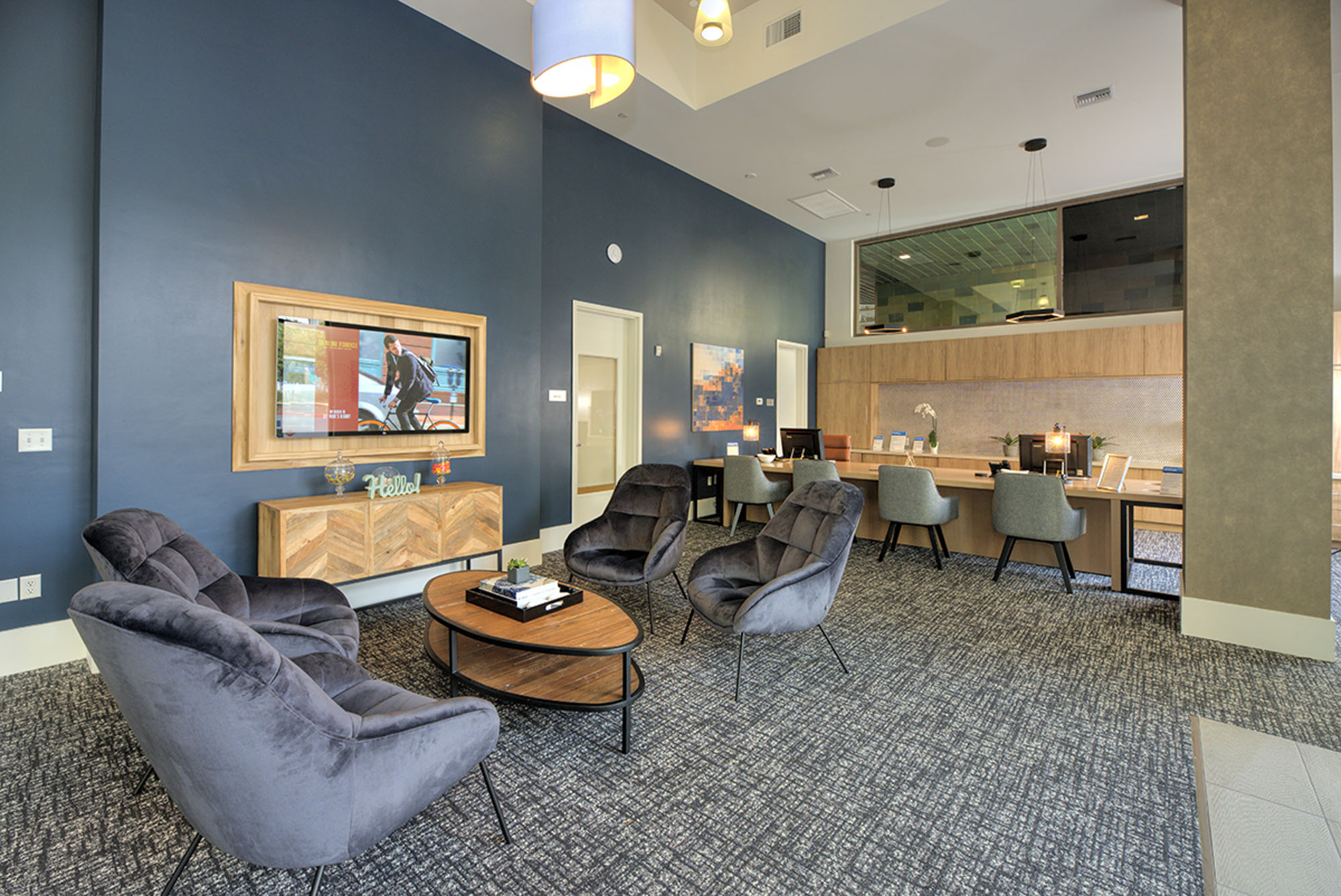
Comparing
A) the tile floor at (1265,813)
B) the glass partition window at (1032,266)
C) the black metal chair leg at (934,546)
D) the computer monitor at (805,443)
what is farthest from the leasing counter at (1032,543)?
the glass partition window at (1032,266)

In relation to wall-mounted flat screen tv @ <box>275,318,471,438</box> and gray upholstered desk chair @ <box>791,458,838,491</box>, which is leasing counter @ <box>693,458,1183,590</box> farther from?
wall-mounted flat screen tv @ <box>275,318,471,438</box>

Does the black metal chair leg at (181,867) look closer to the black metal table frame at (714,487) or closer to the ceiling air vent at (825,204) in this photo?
the black metal table frame at (714,487)

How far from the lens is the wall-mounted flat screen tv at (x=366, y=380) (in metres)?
3.67

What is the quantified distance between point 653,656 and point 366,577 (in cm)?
177

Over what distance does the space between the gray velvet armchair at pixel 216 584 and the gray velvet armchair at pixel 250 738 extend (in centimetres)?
74

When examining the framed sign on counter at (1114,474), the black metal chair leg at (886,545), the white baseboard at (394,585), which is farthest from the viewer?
the black metal chair leg at (886,545)

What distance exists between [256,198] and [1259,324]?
568cm

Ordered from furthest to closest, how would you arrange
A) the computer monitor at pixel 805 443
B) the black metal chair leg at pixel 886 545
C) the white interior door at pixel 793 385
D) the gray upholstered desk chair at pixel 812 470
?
1. the white interior door at pixel 793 385
2. the computer monitor at pixel 805 443
3. the gray upholstered desk chair at pixel 812 470
4. the black metal chair leg at pixel 886 545

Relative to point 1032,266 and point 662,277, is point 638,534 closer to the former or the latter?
point 662,277

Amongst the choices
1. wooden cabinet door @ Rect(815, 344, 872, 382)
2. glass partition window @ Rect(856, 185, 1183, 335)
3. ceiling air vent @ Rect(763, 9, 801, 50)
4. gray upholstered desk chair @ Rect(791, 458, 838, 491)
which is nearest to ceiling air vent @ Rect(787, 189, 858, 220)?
glass partition window @ Rect(856, 185, 1183, 335)

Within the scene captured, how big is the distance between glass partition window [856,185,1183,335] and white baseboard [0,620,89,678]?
7.37 metres

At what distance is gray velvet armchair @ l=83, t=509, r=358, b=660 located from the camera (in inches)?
82.2

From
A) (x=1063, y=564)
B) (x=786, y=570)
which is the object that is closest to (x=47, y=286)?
(x=786, y=570)

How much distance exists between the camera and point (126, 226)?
121 inches
